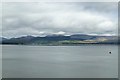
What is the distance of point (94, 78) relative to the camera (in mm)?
11102

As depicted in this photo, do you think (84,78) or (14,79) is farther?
(84,78)

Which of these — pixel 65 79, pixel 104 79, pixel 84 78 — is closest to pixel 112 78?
pixel 104 79

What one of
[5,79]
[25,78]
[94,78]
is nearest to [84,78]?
[94,78]

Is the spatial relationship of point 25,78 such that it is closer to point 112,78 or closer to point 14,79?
point 14,79

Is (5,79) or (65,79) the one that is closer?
(5,79)

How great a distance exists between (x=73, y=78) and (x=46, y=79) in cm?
135

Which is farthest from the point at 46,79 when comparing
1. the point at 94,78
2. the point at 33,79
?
the point at 94,78

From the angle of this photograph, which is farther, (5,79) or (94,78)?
(94,78)

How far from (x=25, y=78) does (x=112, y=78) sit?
3379 mm

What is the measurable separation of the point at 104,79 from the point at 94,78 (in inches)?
24.6

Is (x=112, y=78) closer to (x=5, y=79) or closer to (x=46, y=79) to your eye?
(x=46, y=79)

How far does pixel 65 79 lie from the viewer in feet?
35.3

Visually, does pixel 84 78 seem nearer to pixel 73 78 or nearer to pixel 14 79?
pixel 73 78

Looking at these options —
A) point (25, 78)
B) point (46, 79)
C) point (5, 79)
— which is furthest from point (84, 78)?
point (5, 79)
